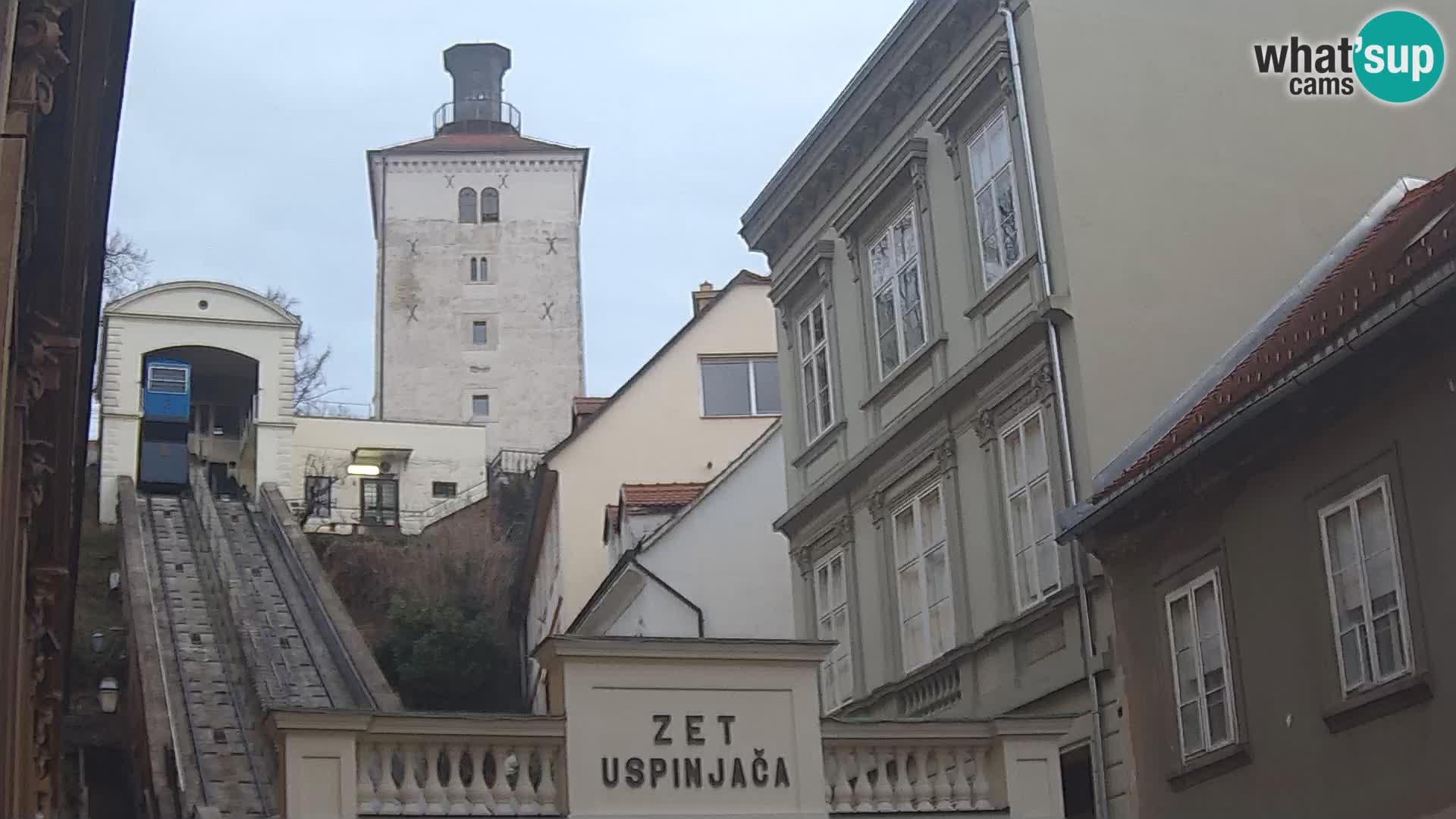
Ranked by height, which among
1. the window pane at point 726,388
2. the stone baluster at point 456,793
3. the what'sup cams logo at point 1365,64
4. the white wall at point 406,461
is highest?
the white wall at point 406,461

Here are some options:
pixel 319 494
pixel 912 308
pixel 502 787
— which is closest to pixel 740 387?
pixel 912 308

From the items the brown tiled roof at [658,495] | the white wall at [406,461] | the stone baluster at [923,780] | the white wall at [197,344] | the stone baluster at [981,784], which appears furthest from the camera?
the white wall at [406,461]

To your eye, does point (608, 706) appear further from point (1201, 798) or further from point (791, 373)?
point (791, 373)

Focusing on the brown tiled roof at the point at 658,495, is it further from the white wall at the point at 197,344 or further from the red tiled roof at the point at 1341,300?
the white wall at the point at 197,344

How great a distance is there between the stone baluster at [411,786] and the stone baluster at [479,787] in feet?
1.18

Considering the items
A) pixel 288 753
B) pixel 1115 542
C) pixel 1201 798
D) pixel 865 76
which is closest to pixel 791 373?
pixel 865 76

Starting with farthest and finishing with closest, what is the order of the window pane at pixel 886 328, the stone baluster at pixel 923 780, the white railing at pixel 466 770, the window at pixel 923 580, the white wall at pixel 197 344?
1. the white wall at pixel 197 344
2. the window pane at pixel 886 328
3. the window at pixel 923 580
4. the stone baluster at pixel 923 780
5. the white railing at pixel 466 770

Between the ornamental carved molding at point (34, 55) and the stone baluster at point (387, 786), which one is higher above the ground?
the ornamental carved molding at point (34, 55)

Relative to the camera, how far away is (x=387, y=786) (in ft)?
47.2

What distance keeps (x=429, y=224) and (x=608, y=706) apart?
71307 mm

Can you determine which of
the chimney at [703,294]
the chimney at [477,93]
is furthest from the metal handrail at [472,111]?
the chimney at [703,294]

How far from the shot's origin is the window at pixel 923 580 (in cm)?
2197

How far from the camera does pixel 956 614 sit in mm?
→ 21438

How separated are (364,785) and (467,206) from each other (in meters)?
73.2
